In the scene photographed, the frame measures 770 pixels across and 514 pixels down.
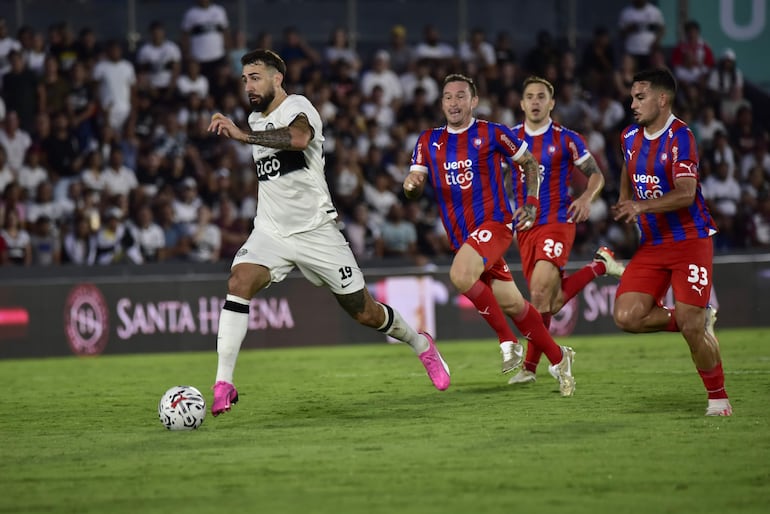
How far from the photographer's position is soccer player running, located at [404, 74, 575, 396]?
9.45 meters

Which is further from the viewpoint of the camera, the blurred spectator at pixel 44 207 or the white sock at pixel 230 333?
the blurred spectator at pixel 44 207

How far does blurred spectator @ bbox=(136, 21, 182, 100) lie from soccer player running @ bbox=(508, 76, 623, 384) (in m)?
8.91

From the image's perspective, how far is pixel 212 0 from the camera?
1952 cm

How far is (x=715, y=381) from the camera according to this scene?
25.6 feet

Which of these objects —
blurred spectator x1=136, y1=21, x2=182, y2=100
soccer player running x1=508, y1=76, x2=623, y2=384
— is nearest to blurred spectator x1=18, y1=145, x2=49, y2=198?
blurred spectator x1=136, y1=21, x2=182, y2=100

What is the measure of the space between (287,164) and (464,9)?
1343cm

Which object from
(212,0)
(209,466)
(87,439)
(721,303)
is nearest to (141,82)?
(212,0)

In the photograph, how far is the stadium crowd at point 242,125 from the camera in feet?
53.8

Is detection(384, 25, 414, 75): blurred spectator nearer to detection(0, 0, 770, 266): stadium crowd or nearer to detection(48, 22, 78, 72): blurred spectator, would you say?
detection(0, 0, 770, 266): stadium crowd

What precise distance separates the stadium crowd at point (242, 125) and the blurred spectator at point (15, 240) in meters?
0.02

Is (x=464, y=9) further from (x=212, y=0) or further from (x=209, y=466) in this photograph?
(x=209, y=466)

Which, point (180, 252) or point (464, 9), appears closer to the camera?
point (180, 252)

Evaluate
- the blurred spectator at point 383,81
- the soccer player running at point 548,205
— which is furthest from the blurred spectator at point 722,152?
the soccer player running at point 548,205

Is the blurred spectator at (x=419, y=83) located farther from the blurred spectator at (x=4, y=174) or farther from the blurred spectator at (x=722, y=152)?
the blurred spectator at (x=4, y=174)
